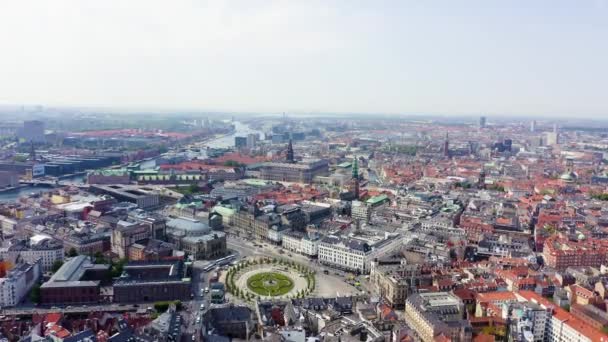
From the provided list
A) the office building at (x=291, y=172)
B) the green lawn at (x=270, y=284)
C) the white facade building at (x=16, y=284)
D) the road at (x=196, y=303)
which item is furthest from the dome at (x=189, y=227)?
the office building at (x=291, y=172)

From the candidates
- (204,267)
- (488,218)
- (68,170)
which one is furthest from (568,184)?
(68,170)

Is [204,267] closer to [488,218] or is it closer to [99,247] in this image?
[99,247]

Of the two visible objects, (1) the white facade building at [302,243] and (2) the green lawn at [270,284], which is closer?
(2) the green lawn at [270,284]

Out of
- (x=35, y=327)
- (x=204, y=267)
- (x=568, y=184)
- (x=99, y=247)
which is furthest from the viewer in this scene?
(x=568, y=184)

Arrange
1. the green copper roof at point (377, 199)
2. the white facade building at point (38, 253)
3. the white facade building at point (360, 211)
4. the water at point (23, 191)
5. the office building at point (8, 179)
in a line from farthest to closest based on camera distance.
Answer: the office building at point (8, 179) → the water at point (23, 191) → the green copper roof at point (377, 199) → the white facade building at point (360, 211) → the white facade building at point (38, 253)

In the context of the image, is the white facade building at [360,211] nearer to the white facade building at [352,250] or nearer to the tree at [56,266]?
the white facade building at [352,250]

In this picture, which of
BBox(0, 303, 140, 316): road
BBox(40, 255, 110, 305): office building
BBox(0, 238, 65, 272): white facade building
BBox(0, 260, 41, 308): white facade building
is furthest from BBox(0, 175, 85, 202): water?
BBox(0, 303, 140, 316): road

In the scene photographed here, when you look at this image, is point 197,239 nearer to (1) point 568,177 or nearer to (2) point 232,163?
(2) point 232,163

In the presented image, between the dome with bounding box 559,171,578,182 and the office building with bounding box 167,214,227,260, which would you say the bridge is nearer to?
the office building with bounding box 167,214,227,260
